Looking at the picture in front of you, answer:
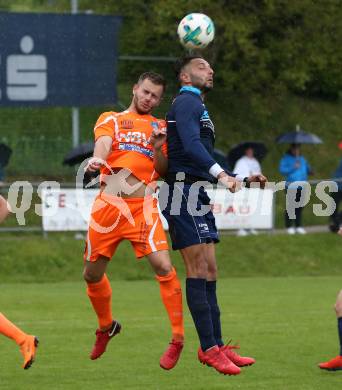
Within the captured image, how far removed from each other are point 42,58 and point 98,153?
12.9 m

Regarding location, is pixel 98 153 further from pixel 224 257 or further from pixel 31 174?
pixel 31 174

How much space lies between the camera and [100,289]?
9578mm

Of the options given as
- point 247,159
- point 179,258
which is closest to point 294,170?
point 247,159

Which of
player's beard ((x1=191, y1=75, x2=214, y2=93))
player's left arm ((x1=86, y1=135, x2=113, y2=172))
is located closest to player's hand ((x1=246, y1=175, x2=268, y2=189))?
player's beard ((x1=191, y1=75, x2=214, y2=93))

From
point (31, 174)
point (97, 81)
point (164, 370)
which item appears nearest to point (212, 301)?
point (164, 370)

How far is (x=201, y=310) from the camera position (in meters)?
8.89

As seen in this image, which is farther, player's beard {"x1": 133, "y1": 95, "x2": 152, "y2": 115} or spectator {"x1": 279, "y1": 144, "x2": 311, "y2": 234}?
spectator {"x1": 279, "y1": 144, "x2": 311, "y2": 234}

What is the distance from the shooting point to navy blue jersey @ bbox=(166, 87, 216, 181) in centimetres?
862

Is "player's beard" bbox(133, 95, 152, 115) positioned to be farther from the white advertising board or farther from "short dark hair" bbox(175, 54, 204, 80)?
the white advertising board

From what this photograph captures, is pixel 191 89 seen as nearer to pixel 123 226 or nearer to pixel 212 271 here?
pixel 123 226

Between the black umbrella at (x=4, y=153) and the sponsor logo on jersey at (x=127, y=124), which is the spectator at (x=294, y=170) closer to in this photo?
the black umbrella at (x=4, y=153)

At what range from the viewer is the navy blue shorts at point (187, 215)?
8.90 meters

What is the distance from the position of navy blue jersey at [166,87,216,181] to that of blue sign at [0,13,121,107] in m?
12.8

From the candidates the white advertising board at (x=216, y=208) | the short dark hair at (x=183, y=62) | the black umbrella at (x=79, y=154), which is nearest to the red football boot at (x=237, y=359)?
the short dark hair at (x=183, y=62)
